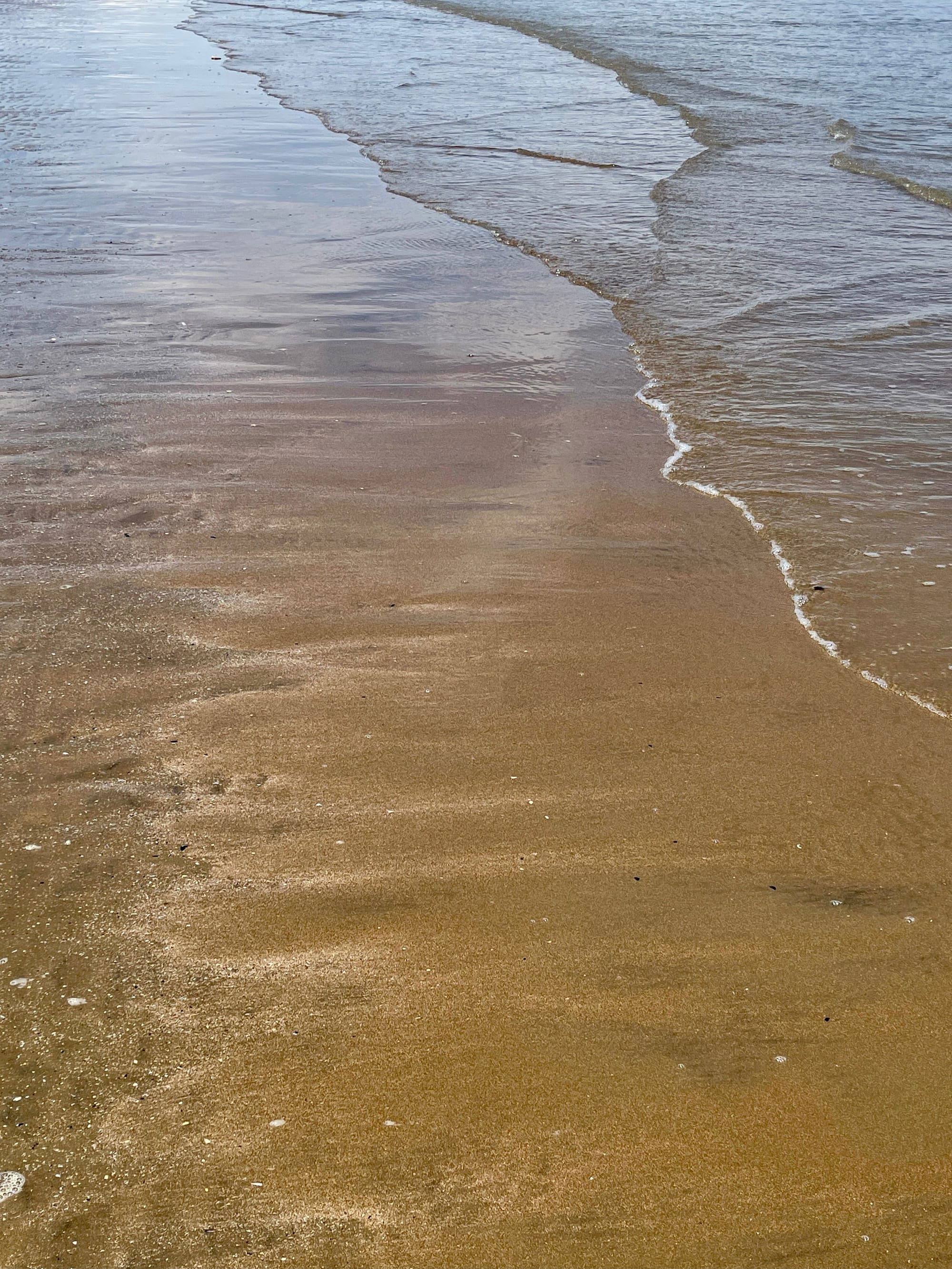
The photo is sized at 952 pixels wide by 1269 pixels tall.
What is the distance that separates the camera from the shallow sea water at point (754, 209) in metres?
4.79

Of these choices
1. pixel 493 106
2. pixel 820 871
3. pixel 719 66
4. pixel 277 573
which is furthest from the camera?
pixel 719 66

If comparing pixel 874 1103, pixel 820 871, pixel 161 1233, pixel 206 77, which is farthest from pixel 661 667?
pixel 206 77

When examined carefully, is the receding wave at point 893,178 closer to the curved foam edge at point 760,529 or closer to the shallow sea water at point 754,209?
the shallow sea water at point 754,209

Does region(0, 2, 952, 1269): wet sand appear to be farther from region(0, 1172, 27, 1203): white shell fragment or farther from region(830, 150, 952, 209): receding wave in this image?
region(830, 150, 952, 209): receding wave

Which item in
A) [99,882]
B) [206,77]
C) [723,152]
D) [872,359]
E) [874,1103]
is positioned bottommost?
[874,1103]

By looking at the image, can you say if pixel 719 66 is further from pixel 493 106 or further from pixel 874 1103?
pixel 874 1103

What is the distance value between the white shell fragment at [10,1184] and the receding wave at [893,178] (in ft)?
35.3

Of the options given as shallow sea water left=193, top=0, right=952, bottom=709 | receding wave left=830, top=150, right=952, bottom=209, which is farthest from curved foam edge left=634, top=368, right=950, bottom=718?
receding wave left=830, top=150, right=952, bottom=209

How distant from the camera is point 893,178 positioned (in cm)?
1085

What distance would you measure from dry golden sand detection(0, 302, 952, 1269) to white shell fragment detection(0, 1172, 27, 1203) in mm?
15

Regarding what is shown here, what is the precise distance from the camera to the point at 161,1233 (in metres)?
1.92

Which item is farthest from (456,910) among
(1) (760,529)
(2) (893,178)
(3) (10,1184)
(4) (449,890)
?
(2) (893,178)

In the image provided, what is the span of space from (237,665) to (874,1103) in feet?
7.30

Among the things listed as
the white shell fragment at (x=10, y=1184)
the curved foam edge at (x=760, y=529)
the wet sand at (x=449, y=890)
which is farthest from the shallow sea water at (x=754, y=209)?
the white shell fragment at (x=10, y=1184)
